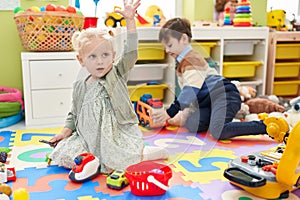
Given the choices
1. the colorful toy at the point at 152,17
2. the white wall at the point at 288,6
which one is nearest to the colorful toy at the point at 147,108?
the colorful toy at the point at 152,17

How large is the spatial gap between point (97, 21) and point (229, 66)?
0.82m

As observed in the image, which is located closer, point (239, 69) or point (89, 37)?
point (89, 37)

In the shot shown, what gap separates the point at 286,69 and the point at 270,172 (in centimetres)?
152

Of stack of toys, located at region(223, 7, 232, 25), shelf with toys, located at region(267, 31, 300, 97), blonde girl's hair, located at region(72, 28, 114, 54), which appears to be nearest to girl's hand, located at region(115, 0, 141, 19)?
blonde girl's hair, located at region(72, 28, 114, 54)

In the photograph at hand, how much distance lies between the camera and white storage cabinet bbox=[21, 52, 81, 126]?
168 centimetres

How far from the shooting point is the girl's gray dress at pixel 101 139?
1.13 metres

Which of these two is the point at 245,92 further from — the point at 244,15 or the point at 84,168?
the point at 84,168

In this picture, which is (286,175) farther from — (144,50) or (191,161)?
(144,50)

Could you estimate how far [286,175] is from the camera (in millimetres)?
878

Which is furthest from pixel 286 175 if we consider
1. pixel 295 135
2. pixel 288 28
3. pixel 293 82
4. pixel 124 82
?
pixel 288 28

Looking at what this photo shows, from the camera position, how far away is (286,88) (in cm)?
233

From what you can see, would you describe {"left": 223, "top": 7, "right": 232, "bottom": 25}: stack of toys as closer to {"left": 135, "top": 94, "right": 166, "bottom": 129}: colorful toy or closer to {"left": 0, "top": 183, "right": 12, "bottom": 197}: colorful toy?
{"left": 135, "top": 94, "right": 166, "bottom": 129}: colorful toy

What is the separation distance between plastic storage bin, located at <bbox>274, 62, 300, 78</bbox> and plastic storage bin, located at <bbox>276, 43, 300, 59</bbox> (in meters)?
0.05

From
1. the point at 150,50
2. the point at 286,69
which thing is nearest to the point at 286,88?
the point at 286,69
